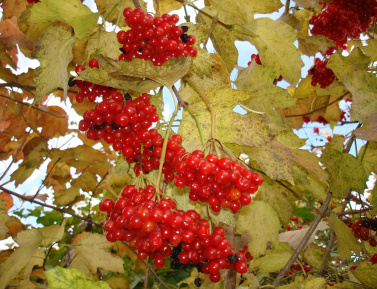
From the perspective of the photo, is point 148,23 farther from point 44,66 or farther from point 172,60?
point 44,66

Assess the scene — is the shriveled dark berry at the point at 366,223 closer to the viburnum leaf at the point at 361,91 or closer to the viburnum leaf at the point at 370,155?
the viburnum leaf at the point at 370,155

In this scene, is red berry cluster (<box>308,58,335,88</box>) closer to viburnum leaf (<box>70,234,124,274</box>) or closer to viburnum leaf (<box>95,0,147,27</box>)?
viburnum leaf (<box>95,0,147,27</box>)

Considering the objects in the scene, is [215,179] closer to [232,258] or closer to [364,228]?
[232,258]

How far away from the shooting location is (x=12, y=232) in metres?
1.74

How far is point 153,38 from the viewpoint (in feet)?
2.27

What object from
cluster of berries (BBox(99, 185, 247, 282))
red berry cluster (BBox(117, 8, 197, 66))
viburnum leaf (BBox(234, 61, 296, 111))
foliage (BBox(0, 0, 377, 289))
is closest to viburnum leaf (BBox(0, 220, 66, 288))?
foliage (BBox(0, 0, 377, 289))

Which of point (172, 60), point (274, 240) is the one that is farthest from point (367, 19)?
point (172, 60)

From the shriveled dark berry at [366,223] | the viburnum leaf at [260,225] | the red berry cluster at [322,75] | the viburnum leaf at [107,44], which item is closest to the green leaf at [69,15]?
the viburnum leaf at [107,44]

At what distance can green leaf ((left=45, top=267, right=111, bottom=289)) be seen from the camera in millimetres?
400

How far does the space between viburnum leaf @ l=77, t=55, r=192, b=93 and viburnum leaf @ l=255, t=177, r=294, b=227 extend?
0.60 m

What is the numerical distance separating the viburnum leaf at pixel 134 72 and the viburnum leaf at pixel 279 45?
18.6 inches

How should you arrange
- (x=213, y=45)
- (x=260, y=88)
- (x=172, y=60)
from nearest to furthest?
(x=172, y=60), (x=260, y=88), (x=213, y=45)

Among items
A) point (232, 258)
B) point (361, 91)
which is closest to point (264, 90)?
point (361, 91)

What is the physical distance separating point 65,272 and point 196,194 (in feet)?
1.03
